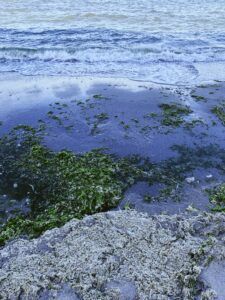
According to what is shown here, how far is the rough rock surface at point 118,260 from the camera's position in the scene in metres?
4.67

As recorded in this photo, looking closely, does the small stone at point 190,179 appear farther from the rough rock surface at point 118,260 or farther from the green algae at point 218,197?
the rough rock surface at point 118,260

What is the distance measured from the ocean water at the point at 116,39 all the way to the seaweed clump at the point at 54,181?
222 inches

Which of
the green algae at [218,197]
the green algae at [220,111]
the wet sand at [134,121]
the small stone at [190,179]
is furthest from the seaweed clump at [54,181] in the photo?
the green algae at [220,111]

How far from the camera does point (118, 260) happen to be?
5051 mm

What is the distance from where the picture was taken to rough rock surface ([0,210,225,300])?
15.3 ft

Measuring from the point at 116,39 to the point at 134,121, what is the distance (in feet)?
30.0

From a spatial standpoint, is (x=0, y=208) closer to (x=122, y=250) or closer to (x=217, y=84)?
(x=122, y=250)

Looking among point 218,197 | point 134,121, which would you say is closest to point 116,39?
point 134,121

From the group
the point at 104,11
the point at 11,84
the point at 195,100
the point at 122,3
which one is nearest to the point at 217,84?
the point at 195,100

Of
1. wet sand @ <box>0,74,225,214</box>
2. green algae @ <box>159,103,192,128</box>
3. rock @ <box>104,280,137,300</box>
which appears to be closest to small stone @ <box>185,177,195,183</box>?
wet sand @ <box>0,74,225,214</box>

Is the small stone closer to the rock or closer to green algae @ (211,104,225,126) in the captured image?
green algae @ (211,104,225,126)

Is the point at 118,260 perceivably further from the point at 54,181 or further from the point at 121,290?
the point at 54,181

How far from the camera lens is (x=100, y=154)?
27.6ft

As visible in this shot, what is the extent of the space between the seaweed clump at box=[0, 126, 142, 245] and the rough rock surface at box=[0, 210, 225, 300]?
695 millimetres
